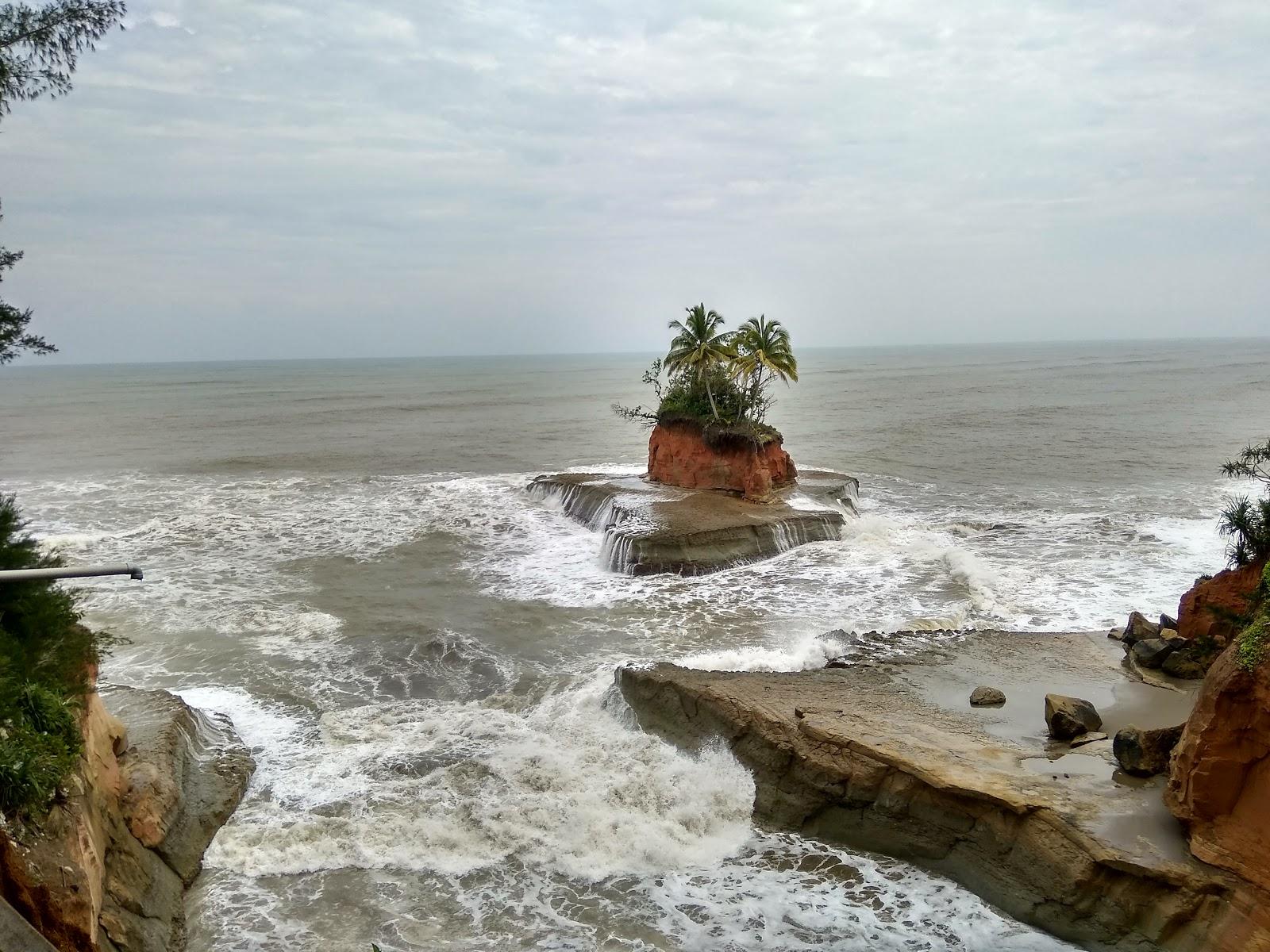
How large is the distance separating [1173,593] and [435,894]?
1942cm

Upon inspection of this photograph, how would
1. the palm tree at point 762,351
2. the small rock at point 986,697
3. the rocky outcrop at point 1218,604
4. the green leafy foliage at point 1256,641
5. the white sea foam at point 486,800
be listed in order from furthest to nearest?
the palm tree at point 762,351 < the rocky outcrop at point 1218,604 < the small rock at point 986,697 < the white sea foam at point 486,800 < the green leafy foliage at point 1256,641

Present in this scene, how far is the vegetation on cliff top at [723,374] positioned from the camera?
1208 inches

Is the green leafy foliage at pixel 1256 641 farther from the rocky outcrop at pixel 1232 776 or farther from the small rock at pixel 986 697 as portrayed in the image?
the small rock at pixel 986 697

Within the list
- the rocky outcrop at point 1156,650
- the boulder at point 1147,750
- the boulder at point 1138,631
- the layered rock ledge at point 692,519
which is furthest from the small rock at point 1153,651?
the layered rock ledge at point 692,519

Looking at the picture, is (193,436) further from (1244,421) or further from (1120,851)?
(1244,421)

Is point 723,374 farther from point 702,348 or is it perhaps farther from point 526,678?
point 526,678

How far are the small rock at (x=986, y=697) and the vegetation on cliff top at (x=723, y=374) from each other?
55.9 ft

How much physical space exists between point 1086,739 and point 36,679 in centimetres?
1430

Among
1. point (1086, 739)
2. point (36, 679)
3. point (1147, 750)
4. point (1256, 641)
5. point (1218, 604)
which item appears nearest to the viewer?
point (1256, 641)

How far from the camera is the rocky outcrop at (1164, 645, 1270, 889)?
9.03 m

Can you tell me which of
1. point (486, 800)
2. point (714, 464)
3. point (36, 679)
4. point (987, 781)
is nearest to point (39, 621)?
point (36, 679)

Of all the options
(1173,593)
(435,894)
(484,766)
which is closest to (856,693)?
(484,766)

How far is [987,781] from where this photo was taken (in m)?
10.6

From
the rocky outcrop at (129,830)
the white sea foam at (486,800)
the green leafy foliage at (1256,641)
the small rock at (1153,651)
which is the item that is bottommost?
the white sea foam at (486,800)
